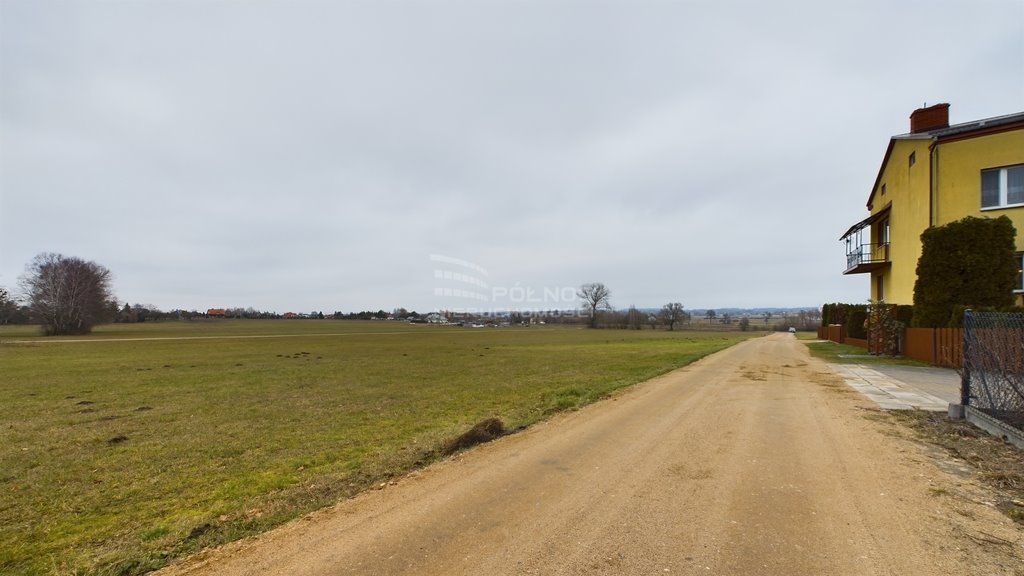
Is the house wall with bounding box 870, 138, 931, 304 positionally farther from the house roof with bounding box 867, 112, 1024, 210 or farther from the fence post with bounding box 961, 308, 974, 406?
the fence post with bounding box 961, 308, 974, 406

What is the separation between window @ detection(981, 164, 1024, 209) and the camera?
17578 millimetres

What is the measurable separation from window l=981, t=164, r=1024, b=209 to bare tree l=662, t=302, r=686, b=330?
311ft

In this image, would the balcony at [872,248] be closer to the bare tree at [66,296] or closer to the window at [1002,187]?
the window at [1002,187]

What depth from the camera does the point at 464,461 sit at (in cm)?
591

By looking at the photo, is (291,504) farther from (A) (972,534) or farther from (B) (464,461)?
(A) (972,534)

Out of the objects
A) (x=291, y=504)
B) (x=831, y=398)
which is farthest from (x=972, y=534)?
(x=831, y=398)

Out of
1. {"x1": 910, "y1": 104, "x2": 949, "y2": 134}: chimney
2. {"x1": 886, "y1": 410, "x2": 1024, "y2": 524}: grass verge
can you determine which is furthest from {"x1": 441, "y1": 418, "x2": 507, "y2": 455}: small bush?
{"x1": 910, "y1": 104, "x2": 949, "y2": 134}: chimney

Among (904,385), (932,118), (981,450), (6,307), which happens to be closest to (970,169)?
(932,118)

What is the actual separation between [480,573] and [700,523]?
6.33ft

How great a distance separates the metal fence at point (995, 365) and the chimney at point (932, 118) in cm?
2113

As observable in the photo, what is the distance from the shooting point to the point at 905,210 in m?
22.4

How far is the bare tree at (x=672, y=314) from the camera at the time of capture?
111812 millimetres

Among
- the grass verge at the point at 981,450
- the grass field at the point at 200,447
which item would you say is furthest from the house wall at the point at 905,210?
the grass verge at the point at 981,450

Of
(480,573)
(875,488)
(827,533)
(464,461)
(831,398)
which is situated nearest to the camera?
(480,573)
